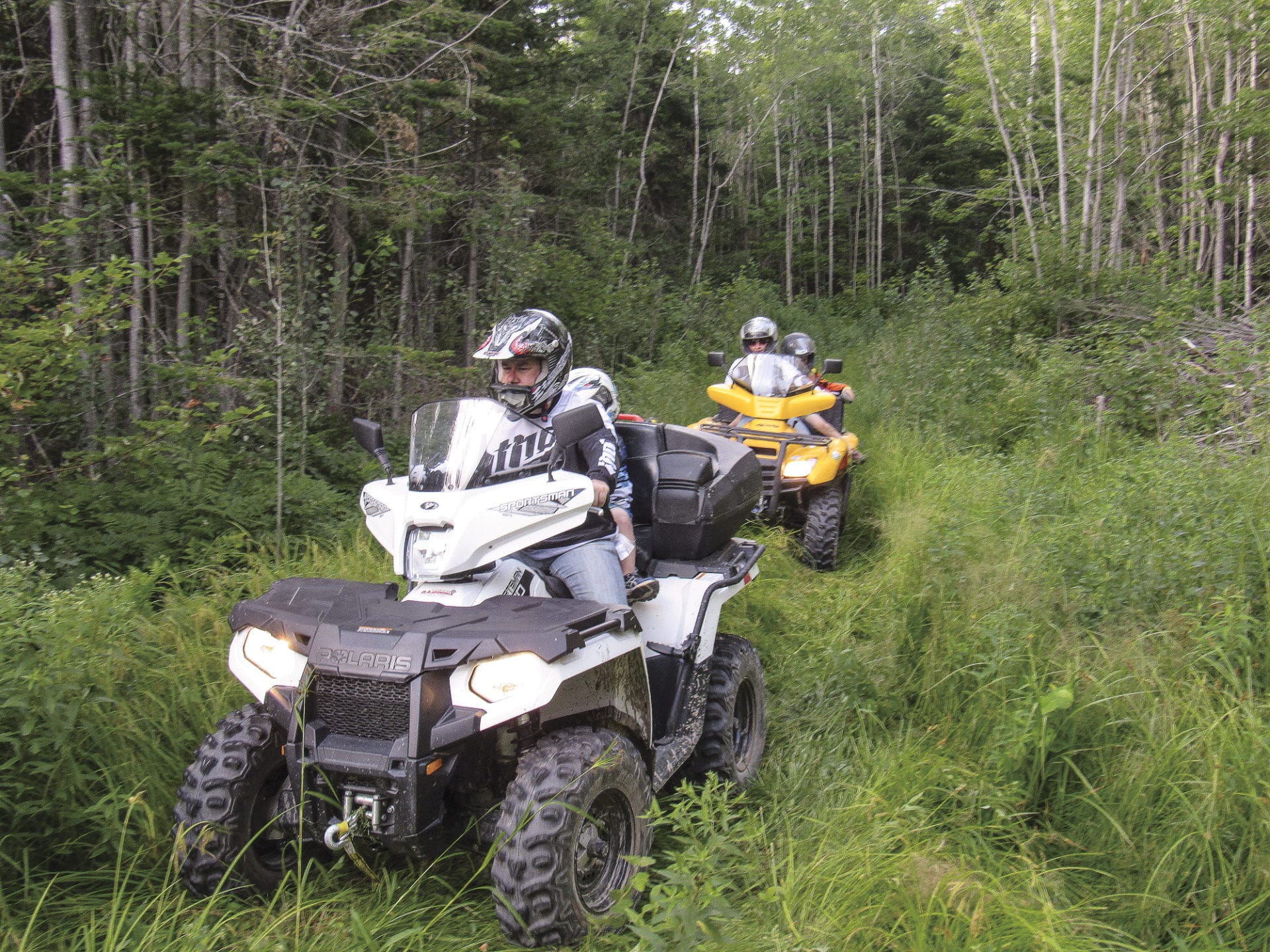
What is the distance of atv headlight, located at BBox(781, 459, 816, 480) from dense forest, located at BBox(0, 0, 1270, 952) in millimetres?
452

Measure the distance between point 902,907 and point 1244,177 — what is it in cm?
1114

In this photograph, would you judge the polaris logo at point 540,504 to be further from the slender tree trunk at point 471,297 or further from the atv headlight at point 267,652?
the slender tree trunk at point 471,297

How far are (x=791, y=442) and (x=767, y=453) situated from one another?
7.8 inches

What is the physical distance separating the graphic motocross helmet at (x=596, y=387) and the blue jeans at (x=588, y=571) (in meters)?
0.96

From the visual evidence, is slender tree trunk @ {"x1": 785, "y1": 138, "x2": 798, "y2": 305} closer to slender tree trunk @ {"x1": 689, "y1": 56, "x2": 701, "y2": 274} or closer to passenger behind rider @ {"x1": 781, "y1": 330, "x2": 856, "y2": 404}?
slender tree trunk @ {"x1": 689, "y1": 56, "x2": 701, "y2": 274}

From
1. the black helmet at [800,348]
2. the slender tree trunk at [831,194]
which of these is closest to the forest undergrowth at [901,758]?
the black helmet at [800,348]

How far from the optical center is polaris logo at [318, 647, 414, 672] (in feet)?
7.86

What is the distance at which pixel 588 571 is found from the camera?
3133mm

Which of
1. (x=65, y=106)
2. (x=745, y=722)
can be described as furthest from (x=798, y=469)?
(x=65, y=106)

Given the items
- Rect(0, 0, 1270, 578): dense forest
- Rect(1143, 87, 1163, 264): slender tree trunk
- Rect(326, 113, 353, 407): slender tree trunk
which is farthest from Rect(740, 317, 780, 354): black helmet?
Rect(1143, 87, 1163, 264): slender tree trunk

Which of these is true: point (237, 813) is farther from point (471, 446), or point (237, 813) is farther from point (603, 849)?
point (471, 446)

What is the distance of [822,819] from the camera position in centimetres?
318

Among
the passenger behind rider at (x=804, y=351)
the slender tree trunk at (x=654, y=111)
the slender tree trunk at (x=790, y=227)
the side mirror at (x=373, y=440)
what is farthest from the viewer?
the slender tree trunk at (x=790, y=227)

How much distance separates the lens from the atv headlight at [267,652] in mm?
2643
